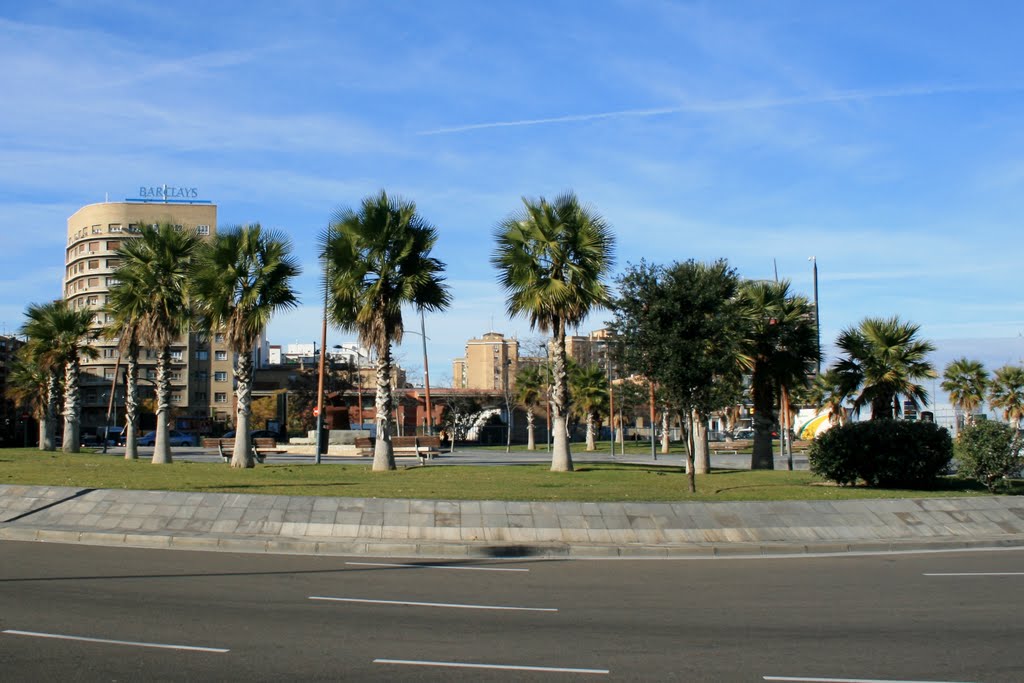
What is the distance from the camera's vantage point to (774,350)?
108 feet

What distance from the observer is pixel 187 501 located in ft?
59.2

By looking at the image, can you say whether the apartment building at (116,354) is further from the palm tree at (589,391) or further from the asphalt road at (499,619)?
the asphalt road at (499,619)

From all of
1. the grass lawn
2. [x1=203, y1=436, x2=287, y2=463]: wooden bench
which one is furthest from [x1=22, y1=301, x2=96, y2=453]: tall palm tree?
the grass lawn

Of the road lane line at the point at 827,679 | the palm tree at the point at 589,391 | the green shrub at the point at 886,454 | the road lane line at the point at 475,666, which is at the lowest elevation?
the road lane line at the point at 827,679

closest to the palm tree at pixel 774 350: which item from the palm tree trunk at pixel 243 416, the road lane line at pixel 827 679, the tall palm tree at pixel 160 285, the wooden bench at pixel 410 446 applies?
the wooden bench at pixel 410 446

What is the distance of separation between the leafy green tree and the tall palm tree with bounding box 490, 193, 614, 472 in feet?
21.6

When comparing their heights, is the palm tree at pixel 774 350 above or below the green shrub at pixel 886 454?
above

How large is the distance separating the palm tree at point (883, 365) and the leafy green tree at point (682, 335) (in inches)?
531

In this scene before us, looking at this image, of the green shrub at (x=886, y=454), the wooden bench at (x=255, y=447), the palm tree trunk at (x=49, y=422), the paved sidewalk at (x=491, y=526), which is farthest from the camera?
the palm tree trunk at (x=49, y=422)

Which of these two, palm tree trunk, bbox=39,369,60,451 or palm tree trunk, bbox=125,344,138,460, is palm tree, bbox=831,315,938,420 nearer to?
palm tree trunk, bbox=125,344,138,460

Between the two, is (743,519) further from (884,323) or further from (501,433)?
(501,433)

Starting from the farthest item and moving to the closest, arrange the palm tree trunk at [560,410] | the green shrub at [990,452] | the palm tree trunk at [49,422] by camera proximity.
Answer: the palm tree trunk at [49,422]
the palm tree trunk at [560,410]
the green shrub at [990,452]

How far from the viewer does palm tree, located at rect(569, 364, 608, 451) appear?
215 ft

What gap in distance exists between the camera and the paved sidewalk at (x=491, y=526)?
15.9 m
